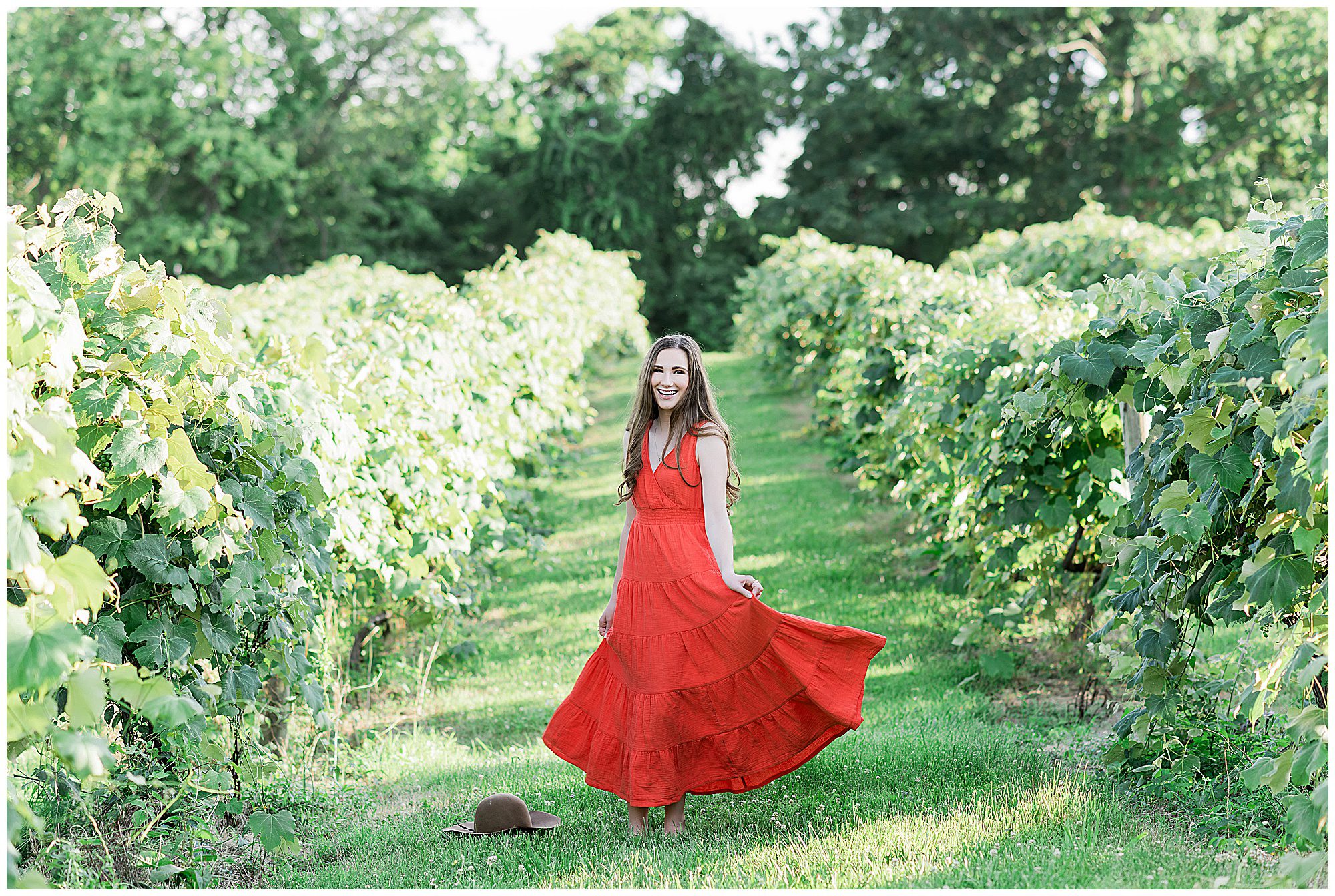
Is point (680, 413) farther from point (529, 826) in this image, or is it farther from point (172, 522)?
point (172, 522)

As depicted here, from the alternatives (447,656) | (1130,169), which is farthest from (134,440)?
(1130,169)

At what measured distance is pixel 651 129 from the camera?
107 feet

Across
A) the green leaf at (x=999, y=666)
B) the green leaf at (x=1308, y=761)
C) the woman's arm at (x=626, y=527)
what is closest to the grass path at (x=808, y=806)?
the green leaf at (x=999, y=666)

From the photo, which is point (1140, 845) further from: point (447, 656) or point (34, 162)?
point (34, 162)

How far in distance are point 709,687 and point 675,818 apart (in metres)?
0.40

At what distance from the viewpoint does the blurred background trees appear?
86.9ft

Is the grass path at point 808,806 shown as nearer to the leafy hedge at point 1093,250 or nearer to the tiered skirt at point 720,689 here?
the tiered skirt at point 720,689

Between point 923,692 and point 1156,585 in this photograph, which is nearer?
point 1156,585

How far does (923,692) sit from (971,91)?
27.0 meters

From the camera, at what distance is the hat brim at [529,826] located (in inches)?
125

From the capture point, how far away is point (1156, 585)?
117 inches

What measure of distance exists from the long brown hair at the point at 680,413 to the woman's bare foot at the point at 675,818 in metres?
0.92

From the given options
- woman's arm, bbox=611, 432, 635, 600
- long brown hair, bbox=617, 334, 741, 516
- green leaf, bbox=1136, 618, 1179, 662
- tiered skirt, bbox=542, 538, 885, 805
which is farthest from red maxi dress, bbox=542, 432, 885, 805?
green leaf, bbox=1136, 618, 1179, 662

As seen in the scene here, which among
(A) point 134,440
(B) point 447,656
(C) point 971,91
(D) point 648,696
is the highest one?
(C) point 971,91
